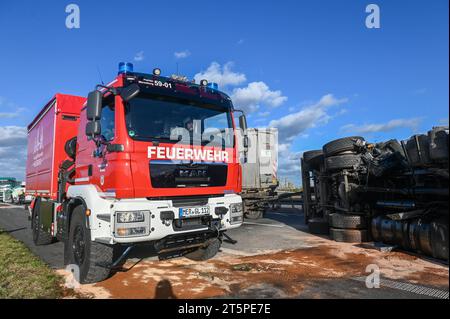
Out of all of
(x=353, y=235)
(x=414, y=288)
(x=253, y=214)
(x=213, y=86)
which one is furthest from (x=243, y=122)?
(x=253, y=214)

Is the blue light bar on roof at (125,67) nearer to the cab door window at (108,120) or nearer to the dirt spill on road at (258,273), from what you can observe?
the cab door window at (108,120)

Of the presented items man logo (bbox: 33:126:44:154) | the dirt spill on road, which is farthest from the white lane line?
man logo (bbox: 33:126:44:154)

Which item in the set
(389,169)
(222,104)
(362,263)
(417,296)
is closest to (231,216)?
(222,104)

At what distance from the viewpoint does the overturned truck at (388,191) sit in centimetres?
516

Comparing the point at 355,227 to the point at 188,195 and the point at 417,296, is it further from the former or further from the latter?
the point at 188,195

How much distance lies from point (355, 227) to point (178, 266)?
13.2 feet

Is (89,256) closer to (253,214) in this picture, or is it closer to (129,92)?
(129,92)

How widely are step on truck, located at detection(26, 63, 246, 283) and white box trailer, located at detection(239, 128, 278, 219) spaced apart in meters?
6.73

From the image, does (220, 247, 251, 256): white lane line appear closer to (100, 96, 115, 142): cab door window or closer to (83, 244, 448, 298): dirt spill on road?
(83, 244, 448, 298): dirt spill on road

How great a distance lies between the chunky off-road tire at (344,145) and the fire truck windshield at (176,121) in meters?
3.10

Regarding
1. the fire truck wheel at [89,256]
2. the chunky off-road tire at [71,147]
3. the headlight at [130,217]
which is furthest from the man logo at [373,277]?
the chunky off-road tire at [71,147]

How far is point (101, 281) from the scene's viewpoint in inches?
188

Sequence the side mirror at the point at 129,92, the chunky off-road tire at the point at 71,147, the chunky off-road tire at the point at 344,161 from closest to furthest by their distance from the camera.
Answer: the side mirror at the point at 129,92 → the chunky off-road tire at the point at 71,147 → the chunky off-road tire at the point at 344,161

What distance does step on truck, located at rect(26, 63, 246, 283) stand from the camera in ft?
14.5
